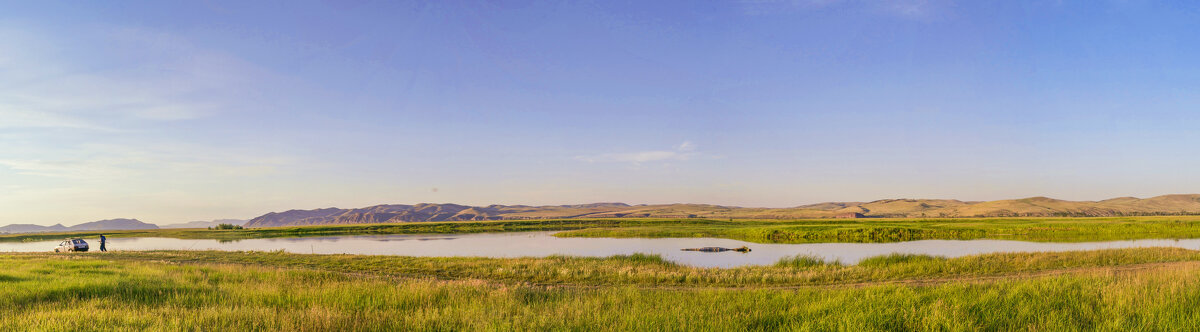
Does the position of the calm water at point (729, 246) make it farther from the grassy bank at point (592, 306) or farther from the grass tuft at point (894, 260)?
the grassy bank at point (592, 306)

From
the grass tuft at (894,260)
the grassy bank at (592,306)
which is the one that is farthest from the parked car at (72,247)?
the grass tuft at (894,260)

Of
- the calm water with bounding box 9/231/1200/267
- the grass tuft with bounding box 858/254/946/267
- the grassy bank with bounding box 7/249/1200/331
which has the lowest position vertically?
the calm water with bounding box 9/231/1200/267

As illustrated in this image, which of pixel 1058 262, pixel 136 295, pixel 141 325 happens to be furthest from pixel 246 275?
pixel 1058 262

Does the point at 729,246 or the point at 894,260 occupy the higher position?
the point at 894,260

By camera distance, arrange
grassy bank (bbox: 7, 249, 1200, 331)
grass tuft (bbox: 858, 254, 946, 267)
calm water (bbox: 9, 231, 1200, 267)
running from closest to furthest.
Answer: grassy bank (bbox: 7, 249, 1200, 331) < grass tuft (bbox: 858, 254, 946, 267) < calm water (bbox: 9, 231, 1200, 267)

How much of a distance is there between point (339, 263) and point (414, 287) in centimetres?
1519

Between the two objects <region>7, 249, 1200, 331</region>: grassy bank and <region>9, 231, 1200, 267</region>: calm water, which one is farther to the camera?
<region>9, 231, 1200, 267</region>: calm water

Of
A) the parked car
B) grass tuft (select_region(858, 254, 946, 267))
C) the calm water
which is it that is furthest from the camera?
the parked car

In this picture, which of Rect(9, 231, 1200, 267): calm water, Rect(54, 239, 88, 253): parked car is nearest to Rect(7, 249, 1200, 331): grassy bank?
Rect(9, 231, 1200, 267): calm water

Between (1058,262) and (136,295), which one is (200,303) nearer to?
(136,295)

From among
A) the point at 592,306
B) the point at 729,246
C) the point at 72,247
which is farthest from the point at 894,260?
the point at 72,247

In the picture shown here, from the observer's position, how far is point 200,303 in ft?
37.6

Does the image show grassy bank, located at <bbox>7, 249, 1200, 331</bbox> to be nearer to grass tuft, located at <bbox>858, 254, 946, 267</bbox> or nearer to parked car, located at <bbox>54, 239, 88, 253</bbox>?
grass tuft, located at <bbox>858, 254, 946, 267</bbox>

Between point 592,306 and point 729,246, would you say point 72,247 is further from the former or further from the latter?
point 592,306
